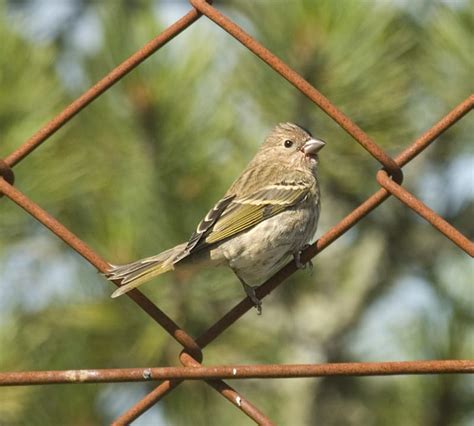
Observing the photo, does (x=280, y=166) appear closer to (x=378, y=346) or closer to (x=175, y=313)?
(x=175, y=313)

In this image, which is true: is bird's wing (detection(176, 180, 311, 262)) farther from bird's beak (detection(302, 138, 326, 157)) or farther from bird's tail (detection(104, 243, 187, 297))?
bird's tail (detection(104, 243, 187, 297))

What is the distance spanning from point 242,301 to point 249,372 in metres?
0.21

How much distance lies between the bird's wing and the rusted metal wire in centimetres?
149

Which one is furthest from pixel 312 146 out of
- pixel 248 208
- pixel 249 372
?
pixel 249 372

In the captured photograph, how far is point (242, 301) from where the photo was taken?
1.70m

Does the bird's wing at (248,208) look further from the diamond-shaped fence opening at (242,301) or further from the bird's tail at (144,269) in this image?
the diamond-shaped fence opening at (242,301)

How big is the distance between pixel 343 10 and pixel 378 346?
5.22ft

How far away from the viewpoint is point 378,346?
453 centimetres

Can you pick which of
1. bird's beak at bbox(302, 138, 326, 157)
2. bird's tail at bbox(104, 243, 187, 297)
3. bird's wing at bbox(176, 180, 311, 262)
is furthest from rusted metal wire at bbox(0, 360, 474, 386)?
bird's beak at bbox(302, 138, 326, 157)

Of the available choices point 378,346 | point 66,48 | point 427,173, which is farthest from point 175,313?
point 66,48

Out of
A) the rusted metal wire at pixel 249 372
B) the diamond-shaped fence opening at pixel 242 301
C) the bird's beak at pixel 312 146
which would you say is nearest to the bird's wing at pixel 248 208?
the bird's beak at pixel 312 146

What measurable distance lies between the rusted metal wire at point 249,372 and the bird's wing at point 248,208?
1.49 metres

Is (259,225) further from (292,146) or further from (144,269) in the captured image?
(144,269)

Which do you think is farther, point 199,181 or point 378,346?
point 378,346
